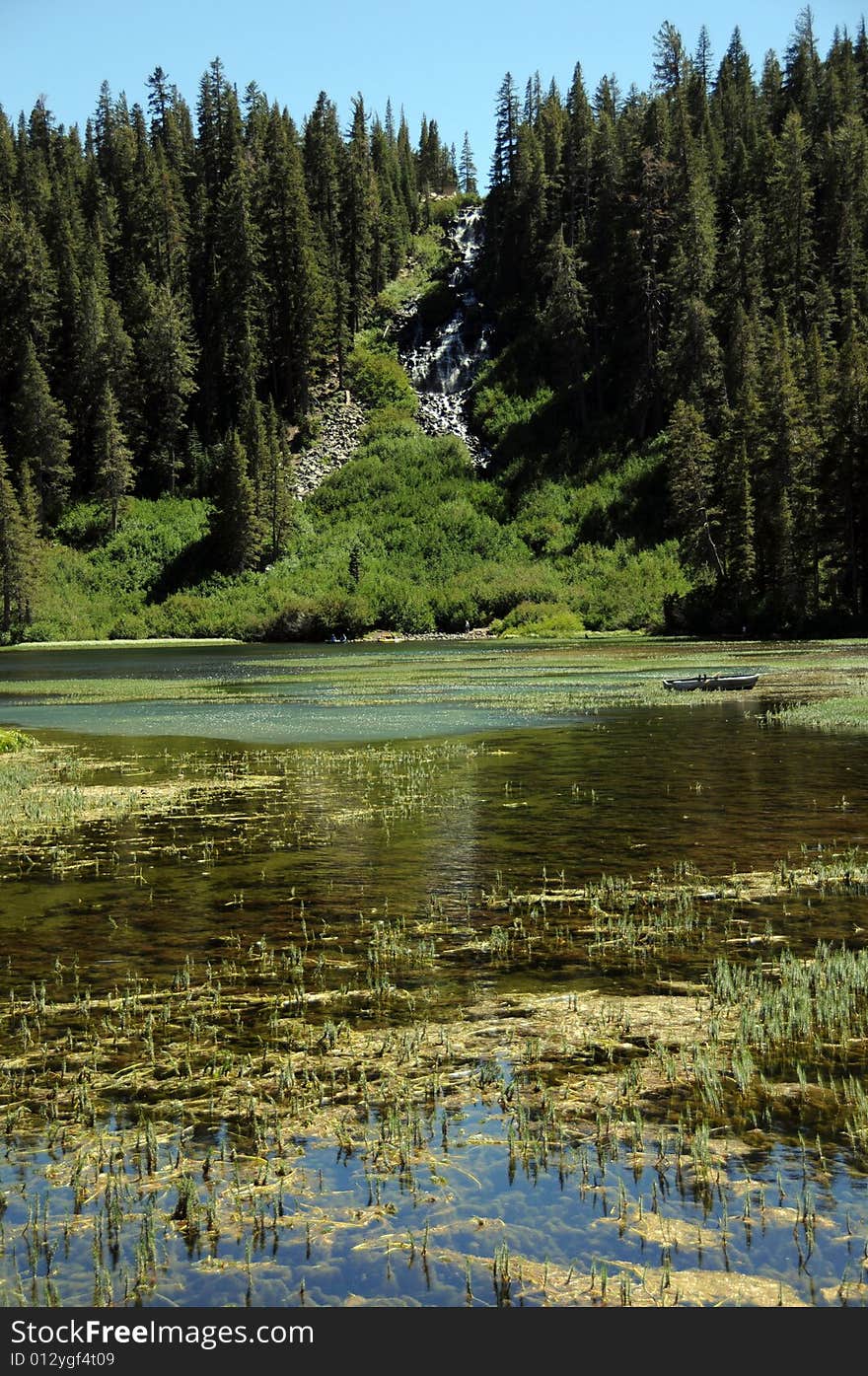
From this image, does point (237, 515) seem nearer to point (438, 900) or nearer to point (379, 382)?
point (379, 382)

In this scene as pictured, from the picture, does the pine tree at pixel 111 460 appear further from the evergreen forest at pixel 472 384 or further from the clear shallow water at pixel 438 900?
the clear shallow water at pixel 438 900

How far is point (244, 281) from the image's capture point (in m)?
123

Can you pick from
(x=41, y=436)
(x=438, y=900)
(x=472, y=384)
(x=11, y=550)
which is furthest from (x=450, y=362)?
(x=438, y=900)

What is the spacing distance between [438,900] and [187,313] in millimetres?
122309

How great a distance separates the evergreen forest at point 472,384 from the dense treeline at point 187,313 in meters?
0.39

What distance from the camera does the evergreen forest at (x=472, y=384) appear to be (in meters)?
81.6

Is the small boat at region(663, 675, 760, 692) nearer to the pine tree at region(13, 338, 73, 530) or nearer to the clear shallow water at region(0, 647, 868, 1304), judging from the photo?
the clear shallow water at region(0, 647, 868, 1304)

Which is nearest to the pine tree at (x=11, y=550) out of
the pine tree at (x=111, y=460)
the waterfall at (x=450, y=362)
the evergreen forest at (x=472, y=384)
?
the evergreen forest at (x=472, y=384)

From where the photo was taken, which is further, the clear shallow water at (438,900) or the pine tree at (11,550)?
the pine tree at (11,550)

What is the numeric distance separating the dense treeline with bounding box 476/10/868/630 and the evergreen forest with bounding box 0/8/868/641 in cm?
32

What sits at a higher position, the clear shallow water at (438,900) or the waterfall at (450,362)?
the waterfall at (450,362)

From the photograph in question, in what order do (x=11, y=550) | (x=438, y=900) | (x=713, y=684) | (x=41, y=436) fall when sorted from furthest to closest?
(x=41, y=436), (x=11, y=550), (x=713, y=684), (x=438, y=900)


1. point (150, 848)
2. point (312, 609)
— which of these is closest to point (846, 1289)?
point (150, 848)

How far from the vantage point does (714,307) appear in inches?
4213
